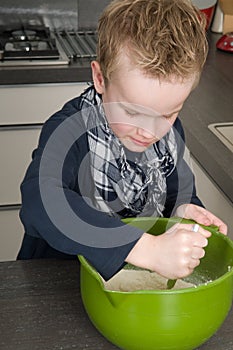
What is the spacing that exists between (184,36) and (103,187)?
390 millimetres

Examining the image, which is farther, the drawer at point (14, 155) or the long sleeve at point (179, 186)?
the drawer at point (14, 155)

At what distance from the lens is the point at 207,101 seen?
6.13 ft

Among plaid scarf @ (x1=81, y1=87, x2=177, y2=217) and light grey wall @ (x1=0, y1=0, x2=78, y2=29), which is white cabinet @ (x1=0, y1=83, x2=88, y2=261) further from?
plaid scarf @ (x1=81, y1=87, x2=177, y2=217)

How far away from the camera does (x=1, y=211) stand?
7.55 ft

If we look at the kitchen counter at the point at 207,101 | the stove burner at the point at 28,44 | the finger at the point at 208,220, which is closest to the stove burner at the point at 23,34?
the stove burner at the point at 28,44

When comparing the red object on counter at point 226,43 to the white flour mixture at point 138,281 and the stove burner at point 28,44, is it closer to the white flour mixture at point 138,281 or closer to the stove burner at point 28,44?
the stove burner at point 28,44

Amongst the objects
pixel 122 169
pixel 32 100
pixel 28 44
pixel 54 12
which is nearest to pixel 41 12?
pixel 54 12

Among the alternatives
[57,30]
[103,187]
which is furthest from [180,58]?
[57,30]

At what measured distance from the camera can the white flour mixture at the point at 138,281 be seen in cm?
101

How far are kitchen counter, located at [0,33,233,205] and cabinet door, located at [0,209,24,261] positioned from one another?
0.50 meters

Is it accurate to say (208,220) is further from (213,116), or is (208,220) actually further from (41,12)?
(41,12)

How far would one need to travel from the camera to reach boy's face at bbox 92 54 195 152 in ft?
3.06

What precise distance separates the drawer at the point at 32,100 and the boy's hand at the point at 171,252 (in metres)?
1.29

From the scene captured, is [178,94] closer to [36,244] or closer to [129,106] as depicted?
[129,106]
